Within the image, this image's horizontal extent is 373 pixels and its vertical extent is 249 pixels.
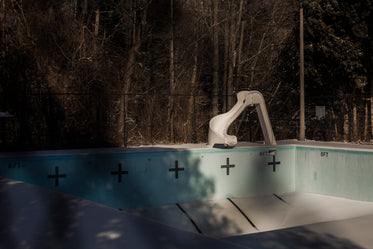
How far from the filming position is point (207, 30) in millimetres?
20656

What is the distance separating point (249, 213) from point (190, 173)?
1.88m

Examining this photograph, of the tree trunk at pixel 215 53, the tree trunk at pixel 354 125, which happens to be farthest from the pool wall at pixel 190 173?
the tree trunk at pixel 215 53

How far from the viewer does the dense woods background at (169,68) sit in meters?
15.5

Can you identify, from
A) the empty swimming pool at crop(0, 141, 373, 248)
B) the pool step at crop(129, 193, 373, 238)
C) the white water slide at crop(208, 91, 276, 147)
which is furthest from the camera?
the white water slide at crop(208, 91, 276, 147)

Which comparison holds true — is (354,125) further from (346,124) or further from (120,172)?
(120,172)

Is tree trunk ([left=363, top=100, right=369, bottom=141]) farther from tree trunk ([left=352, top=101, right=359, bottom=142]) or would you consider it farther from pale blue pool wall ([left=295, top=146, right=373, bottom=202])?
pale blue pool wall ([left=295, top=146, right=373, bottom=202])

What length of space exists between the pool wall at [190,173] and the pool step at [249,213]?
332 millimetres

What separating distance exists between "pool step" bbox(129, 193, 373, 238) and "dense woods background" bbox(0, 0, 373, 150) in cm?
510

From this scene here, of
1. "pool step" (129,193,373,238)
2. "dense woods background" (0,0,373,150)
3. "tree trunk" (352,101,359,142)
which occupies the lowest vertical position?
"pool step" (129,193,373,238)

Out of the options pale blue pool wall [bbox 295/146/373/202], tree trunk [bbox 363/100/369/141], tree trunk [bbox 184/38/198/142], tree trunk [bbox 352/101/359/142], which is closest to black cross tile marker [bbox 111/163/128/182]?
tree trunk [bbox 184/38/198/142]

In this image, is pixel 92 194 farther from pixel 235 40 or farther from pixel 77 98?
pixel 235 40

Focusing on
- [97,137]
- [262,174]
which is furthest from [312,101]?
[97,137]

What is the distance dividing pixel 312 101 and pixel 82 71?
9674 mm

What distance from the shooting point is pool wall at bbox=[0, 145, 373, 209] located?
1049 cm
